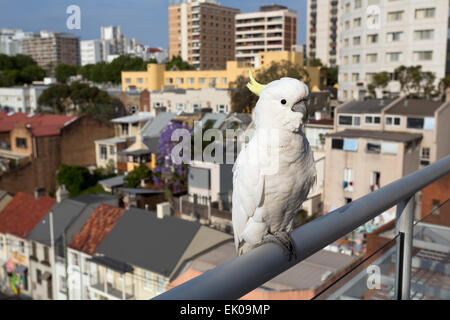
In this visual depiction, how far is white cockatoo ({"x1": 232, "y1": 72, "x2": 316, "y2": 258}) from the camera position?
4.05 ft

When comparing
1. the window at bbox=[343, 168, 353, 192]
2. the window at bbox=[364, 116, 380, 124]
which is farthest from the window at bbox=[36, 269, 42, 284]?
the window at bbox=[364, 116, 380, 124]

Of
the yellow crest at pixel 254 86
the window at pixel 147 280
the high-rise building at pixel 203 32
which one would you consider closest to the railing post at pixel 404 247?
the yellow crest at pixel 254 86

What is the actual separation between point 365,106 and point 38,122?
38.4 feet

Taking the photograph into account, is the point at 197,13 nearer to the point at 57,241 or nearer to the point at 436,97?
the point at 436,97

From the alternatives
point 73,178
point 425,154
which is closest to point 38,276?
point 73,178

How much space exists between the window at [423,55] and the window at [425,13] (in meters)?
1.26

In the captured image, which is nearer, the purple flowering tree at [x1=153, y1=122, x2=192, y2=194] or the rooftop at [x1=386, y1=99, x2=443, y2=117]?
the rooftop at [x1=386, y1=99, x2=443, y2=117]

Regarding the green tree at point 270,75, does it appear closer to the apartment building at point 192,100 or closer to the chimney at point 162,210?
the apartment building at point 192,100

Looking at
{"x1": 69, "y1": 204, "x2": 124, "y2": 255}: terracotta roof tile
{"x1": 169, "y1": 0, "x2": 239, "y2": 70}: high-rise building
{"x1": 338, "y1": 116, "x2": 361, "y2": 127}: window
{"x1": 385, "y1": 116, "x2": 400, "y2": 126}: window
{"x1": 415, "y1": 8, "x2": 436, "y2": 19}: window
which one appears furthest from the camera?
{"x1": 169, "y1": 0, "x2": 239, "y2": 70}: high-rise building

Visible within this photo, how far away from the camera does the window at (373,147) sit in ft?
34.1

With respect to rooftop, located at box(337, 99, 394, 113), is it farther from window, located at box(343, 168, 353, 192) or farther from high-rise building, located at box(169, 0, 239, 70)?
high-rise building, located at box(169, 0, 239, 70)

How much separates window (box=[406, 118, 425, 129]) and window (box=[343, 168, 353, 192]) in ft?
6.07

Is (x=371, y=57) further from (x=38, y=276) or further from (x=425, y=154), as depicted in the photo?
(x=38, y=276)

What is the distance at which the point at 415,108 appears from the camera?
36.9 ft
